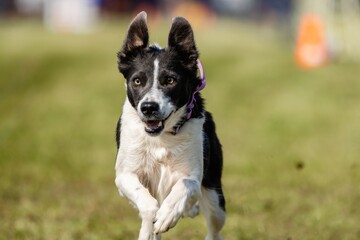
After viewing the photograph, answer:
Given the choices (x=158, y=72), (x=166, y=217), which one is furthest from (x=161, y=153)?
(x=166, y=217)

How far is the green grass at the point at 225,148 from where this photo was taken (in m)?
8.33

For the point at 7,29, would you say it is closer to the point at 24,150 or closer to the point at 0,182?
the point at 24,150

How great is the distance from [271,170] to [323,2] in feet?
54.5

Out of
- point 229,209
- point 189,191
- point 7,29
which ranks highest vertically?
point 189,191

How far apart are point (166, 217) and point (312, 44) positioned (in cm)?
1728

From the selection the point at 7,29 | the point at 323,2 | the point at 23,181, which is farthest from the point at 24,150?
the point at 7,29

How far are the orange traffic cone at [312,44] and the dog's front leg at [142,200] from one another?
16403mm

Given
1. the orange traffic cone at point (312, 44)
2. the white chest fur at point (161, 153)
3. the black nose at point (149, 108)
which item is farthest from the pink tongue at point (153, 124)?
the orange traffic cone at point (312, 44)

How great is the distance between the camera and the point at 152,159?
6387 millimetres

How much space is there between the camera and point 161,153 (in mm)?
6344

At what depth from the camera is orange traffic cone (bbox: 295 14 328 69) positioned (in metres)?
22.2

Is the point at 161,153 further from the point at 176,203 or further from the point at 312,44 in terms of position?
the point at 312,44

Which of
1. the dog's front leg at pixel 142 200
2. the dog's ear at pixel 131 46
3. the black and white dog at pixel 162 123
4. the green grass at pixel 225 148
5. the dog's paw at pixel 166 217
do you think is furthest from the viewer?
the green grass at pixel 225 148

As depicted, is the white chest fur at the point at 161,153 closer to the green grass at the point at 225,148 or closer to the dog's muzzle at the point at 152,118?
the dog's muzzle at the point at 152,118
